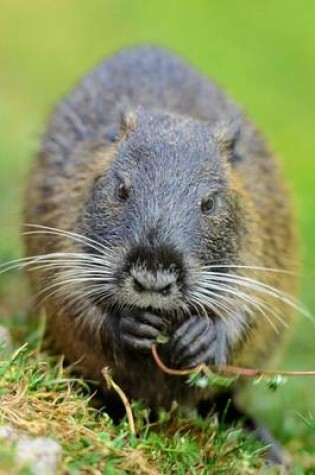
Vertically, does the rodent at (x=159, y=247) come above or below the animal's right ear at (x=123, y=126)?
below

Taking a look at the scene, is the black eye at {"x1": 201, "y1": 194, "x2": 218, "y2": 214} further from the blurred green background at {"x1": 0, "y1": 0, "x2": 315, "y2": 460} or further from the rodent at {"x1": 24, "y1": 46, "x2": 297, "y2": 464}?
the blurred green background at {"x1": 0, "y1": 0, "x2": 315, "y2": 460}

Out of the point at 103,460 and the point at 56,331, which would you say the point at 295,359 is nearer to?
the point at 56,331

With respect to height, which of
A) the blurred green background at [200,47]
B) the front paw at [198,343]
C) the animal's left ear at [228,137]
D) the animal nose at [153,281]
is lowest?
the front paw at [198,343]

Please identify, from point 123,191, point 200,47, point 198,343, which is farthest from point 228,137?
point 200,47

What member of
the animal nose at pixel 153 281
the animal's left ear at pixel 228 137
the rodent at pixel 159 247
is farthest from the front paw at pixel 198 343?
the animal's left ear at pixel 228 137

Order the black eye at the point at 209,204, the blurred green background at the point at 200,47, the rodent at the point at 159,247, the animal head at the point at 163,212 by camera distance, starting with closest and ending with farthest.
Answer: the animal head at the point at 163,212 → the rodent at the point at 159,247 → the black eye at the point at 209,204 → the blurred green background at the point at 200,47

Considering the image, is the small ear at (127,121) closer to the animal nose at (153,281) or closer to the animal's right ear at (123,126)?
the animal's right ear at (123,126)

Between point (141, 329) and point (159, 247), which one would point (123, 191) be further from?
point (141, 329)
